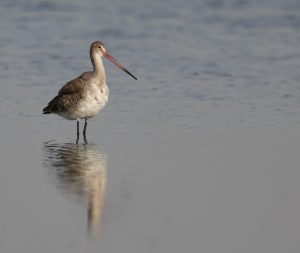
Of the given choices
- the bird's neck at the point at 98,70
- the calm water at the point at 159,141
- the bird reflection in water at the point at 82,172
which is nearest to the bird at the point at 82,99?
the bird's neck at the point at 98,70

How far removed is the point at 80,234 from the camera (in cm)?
779

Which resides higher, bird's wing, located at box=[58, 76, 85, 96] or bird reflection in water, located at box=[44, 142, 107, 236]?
bird's wing, located at box=[58, 76, 85, 96]

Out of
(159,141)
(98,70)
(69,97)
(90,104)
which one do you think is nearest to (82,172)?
(159,141)

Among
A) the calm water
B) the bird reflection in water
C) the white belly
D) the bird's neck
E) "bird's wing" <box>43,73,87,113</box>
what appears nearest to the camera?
the calm water

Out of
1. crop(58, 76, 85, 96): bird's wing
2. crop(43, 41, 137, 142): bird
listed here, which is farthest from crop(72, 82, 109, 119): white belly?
crop(58, 76, 85, 96): bird's wing

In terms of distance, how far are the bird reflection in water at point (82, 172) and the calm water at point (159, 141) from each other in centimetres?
1

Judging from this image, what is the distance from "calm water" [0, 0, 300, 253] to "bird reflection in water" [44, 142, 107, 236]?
0.04 ft

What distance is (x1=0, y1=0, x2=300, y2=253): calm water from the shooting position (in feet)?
26.0

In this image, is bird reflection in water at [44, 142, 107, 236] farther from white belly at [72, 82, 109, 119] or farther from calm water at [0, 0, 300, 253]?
white belly at [72, 82, 109, 119]

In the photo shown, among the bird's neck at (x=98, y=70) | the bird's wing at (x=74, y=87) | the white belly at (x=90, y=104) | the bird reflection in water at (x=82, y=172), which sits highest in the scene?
the bird's neck at (x=98, y=70)

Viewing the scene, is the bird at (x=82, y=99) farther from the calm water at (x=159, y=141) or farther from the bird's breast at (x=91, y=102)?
the calm water at (x=159, y=141)

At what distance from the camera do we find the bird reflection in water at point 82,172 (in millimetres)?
8564

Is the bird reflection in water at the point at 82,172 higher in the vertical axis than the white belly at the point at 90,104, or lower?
lower

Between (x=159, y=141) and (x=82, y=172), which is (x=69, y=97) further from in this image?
(x=82, y=172)
